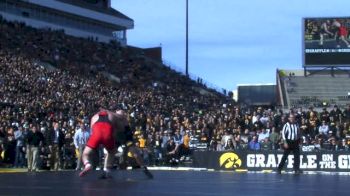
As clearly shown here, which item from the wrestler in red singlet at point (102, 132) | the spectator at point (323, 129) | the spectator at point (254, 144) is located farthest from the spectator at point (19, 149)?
the wrestler in red singlet at point (102, 132)

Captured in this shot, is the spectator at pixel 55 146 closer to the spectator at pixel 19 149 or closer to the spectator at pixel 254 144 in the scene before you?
the spectator at pixel 19 149

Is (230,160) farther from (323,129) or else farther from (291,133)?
(291,133)

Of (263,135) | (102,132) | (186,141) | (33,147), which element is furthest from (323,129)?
(102,132)

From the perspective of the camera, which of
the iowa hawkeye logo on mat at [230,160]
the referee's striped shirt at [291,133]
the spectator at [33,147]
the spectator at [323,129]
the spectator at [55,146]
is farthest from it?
the spectator at [323,129]

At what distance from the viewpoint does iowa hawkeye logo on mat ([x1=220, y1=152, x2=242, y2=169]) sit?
29516 mm

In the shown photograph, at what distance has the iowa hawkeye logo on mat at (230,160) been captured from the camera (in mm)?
29516

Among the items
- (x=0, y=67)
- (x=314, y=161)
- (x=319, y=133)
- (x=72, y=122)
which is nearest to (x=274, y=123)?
(x=319, y=133)

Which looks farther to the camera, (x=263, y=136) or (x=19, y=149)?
(x=263, y=136)

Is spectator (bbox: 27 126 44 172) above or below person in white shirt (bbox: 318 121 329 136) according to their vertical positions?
below

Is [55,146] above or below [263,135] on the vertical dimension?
below

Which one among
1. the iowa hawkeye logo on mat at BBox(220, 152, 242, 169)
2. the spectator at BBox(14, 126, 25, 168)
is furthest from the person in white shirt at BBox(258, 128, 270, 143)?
the spectator at BBox(14, 126, 25, 168)

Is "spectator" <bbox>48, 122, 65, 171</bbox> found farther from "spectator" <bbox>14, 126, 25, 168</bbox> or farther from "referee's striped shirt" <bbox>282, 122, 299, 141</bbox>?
"referee's striped shirt" <bbox>282, 122, 299, 141</bbox>

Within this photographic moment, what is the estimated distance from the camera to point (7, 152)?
99.2ft

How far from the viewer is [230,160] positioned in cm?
2966
